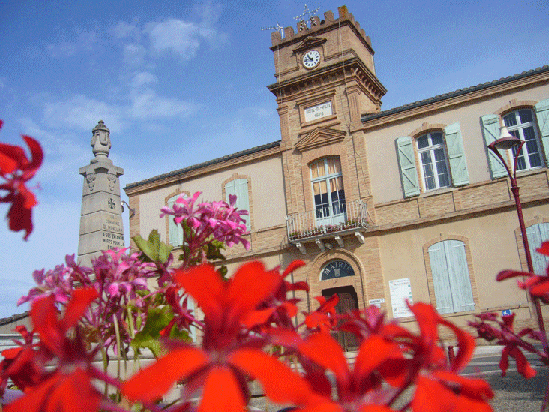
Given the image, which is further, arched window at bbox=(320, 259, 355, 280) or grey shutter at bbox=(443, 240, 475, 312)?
arched window at bbox=(320, 259, 355, 280)

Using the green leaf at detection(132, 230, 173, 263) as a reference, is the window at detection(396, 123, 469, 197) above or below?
above

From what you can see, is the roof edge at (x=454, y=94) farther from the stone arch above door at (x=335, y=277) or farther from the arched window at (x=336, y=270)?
the arched window at (x=336, y=270)

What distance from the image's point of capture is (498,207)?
45.6ft

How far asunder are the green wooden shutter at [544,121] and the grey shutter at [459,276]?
11.8 ft

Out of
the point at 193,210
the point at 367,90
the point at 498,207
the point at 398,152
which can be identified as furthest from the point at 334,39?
the point at 193,210

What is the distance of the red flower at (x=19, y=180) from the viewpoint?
0.54 meters

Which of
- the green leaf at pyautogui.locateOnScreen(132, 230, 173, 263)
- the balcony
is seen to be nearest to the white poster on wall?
the balcony

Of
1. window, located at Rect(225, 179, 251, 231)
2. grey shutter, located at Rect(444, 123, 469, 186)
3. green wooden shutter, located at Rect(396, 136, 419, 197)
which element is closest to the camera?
grey shutter, located at Rect(444, 123, 469, 186)

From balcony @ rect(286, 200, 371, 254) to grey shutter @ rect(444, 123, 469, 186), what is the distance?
311cm

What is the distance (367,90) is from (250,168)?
5545mm

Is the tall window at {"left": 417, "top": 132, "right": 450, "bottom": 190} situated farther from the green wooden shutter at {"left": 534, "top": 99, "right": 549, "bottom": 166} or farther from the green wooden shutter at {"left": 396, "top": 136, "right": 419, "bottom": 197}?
the green wooden shutter at {"left": 534, "top": 99, "right": 549, "bottom": 166}

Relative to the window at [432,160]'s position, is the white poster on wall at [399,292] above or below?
below

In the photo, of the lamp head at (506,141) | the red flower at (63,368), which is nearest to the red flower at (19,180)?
the red flower at (63,368)

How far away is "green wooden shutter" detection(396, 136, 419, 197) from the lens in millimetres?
15229
